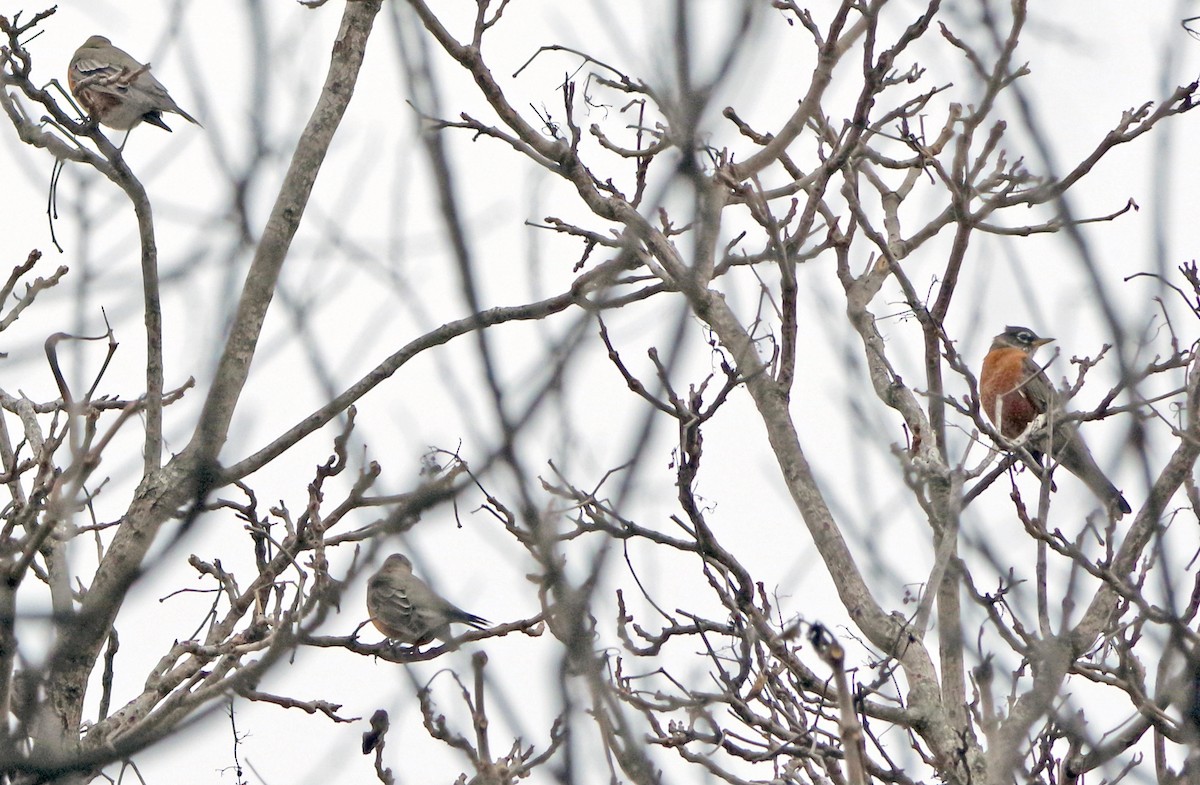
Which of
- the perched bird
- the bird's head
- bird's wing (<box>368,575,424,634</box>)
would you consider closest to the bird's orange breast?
the bird's head

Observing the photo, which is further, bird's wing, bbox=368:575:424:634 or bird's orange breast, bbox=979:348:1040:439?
bird's orange breast, bbox=979:348:1040:439

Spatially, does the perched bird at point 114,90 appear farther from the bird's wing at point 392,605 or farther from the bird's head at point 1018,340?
the bird's head at point 1018,340

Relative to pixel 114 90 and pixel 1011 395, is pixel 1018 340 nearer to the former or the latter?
pixel 1011 395

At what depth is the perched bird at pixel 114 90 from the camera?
→ 207 inches

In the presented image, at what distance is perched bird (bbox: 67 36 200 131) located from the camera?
17.2ft

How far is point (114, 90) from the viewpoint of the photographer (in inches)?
259

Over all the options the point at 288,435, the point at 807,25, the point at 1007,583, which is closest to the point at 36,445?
the point at 288,435

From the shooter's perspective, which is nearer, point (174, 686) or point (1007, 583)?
point (1007, 583)

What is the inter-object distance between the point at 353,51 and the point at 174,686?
205 centimetres

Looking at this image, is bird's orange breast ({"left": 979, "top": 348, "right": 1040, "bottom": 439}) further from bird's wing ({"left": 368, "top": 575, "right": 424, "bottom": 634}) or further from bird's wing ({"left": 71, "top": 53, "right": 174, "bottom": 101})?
bird's wing ({"left": 71, "top": 53, "right": 174, "bottom": 101})

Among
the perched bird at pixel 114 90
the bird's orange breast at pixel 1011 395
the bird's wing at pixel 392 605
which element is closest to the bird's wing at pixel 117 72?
the perched bird at pixel 114 90

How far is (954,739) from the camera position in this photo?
145 inches

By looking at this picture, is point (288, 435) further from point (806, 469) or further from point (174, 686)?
point (806, 469)

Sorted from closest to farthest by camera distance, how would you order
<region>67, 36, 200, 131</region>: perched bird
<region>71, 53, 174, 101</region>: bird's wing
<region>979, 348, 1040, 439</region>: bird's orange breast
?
<region>67, 36, 200, 131</region>: perched bird, <region>71, 53, 174, 101</region>: bird's wing, <region>979, 348, 1040, 439</region>: bird's orange breast
